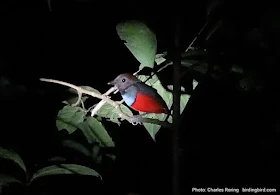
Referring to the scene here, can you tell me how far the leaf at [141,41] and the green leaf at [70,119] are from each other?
0.24m

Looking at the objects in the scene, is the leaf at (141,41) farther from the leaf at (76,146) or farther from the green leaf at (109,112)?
the leaf at (76,146)

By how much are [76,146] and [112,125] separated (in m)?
0.28

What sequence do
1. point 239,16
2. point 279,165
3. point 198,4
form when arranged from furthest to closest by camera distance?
point 279,165 → point 198,4 → point 239,16

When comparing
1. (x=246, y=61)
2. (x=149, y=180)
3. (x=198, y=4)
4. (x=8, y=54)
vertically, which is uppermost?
(x=8, y=54)

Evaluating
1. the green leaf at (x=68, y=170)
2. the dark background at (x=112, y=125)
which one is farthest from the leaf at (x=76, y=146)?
the green leaf at (x=68, y=170)

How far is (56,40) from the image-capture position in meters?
2.16

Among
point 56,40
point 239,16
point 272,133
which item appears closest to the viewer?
point 239,16

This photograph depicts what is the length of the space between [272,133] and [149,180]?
789 millimetres

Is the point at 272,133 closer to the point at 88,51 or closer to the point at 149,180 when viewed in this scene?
the point at 149,180

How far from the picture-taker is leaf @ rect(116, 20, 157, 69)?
0.83m

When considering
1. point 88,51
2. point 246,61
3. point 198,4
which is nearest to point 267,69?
point 246,61

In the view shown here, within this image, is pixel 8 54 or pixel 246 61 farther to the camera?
pixel 8 54

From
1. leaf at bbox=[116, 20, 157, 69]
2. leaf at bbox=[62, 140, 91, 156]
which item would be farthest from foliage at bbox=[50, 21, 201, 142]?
leaf at bbox=[62, 140, 91, 156]

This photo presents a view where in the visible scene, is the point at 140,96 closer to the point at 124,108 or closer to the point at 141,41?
the point at 124,108
